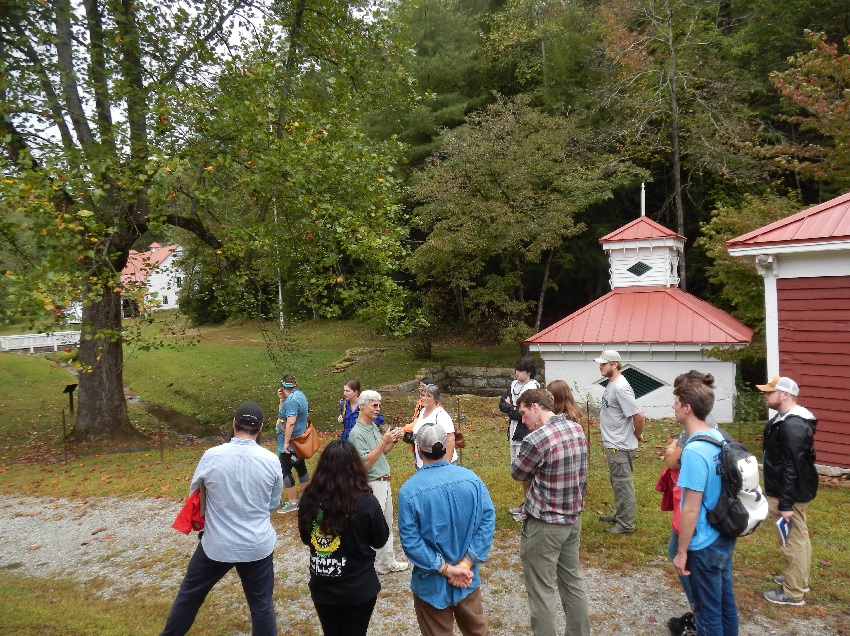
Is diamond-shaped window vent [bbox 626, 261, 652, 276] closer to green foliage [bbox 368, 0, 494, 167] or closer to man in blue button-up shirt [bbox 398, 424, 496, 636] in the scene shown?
green foliage [bbox 368, 0, 494, 167]

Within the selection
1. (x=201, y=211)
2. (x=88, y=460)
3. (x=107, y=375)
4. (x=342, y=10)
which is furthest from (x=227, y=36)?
(x=88, y=460)

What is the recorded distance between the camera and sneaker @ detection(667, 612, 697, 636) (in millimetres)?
4738

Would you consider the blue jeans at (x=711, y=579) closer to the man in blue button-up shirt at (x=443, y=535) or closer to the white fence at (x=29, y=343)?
the man in blue button-up shirt at (x=443, y=535)

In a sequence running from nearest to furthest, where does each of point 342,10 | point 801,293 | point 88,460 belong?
point 801,293, point 88,460, point 342,10

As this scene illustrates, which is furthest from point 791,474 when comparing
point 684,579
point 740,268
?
point 740,268

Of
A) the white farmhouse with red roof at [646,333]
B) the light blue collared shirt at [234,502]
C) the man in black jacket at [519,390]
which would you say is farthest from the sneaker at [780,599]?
the white farmhouse with red roof at [646,333]

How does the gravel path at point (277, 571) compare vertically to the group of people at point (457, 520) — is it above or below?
below

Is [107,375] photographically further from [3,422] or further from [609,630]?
[609,630]

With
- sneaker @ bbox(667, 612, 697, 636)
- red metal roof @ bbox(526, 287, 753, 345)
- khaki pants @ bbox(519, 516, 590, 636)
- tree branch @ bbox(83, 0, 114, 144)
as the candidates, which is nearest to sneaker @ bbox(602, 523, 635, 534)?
sneaker @ bbox(667, 612, 697, 636)

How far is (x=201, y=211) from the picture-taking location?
14.6 meters

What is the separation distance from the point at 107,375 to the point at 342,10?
10.6 meters

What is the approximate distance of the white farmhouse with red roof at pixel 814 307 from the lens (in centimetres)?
959

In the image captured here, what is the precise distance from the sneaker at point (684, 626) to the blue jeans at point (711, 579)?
0.70 m

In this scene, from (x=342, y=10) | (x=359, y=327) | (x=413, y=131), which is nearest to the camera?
(x=342, y=10)
